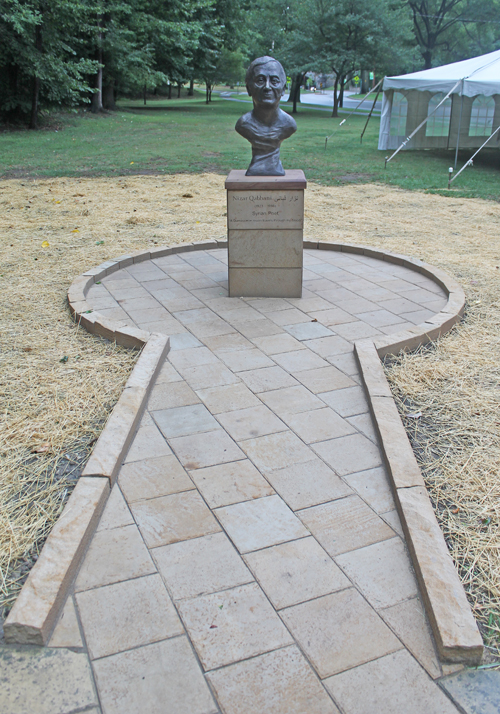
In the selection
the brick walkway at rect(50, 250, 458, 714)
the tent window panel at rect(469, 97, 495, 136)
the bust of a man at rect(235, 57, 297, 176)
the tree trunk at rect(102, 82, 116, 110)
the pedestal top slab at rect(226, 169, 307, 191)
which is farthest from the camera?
the tree trunk at rect(102, 82, 116, 110)

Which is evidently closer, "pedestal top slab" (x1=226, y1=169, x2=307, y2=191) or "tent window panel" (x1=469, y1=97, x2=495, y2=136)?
"pedestal top slab" (x1=226, y1=169, x2=307, y2=191)

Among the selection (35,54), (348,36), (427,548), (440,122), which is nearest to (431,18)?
(348,36)

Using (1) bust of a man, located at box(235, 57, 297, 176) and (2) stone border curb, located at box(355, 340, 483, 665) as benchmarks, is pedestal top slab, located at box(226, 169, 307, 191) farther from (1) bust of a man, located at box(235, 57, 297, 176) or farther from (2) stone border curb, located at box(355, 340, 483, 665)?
(2) stone border curb, located at box(355, 340, 483, 665)

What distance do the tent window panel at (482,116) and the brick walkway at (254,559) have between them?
16.6 meters

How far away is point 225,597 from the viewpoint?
2.16 m

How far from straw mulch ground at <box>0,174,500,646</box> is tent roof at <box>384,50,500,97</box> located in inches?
207

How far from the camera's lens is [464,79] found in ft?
41.5

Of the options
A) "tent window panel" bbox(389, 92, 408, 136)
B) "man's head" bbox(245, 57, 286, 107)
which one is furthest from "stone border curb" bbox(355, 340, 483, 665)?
"tent window panel" bbox(389, 92, 408, 136)

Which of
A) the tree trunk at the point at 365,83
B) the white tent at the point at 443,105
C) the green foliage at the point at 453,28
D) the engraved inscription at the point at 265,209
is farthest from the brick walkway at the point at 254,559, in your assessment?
the tree trunk at the point at 365,83

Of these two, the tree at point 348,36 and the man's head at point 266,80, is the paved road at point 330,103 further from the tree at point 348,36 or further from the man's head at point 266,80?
the man's head at point 266,80

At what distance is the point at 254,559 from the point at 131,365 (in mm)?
1909

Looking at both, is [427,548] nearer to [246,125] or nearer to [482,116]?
[246,125]

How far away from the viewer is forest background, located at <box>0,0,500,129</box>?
17.1 meters

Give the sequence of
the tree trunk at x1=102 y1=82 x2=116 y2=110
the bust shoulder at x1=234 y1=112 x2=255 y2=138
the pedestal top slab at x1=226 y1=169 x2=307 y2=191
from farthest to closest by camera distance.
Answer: the tree trunk at x1=102 y1=82 x2=116 y2=110
the bust shoulder at x1=234 y1=112 x2=255 y2=138
the pedestal top slab at x1=226 y1=169 x2=307 y2=191
